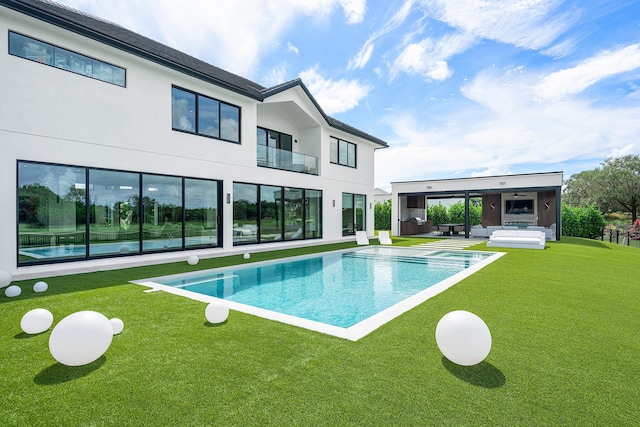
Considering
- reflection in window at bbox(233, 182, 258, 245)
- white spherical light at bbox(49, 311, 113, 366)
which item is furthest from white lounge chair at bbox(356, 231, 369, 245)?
white spherical light at bbox(49, 311, 113, 366)

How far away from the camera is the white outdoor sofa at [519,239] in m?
15.0

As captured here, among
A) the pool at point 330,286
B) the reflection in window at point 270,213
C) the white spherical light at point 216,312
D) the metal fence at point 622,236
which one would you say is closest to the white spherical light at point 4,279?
the pool at point 330,286

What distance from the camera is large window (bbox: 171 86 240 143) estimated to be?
11.4 meters

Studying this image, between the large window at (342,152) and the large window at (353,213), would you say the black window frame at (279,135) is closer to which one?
the large window at (342,152)

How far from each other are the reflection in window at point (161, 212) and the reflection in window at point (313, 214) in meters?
6.97

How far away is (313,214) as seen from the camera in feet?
57.1

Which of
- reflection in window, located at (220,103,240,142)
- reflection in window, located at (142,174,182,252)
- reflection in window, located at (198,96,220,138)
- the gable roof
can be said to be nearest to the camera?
the gable roof

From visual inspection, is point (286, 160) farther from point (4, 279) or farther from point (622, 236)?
point (622, 236)

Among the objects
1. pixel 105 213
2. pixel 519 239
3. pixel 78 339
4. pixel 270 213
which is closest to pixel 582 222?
pixel 519 239

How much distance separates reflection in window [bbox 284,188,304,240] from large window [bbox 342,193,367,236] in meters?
3.63

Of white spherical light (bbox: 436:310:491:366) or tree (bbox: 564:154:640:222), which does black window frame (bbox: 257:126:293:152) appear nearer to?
white spherical light (bbox: 436:310:491:366)

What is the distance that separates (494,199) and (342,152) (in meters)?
13.5

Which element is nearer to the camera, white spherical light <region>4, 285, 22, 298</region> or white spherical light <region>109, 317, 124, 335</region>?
white spherical light <region>109, 317, 124, 335</region>

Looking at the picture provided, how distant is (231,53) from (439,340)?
16.6m
